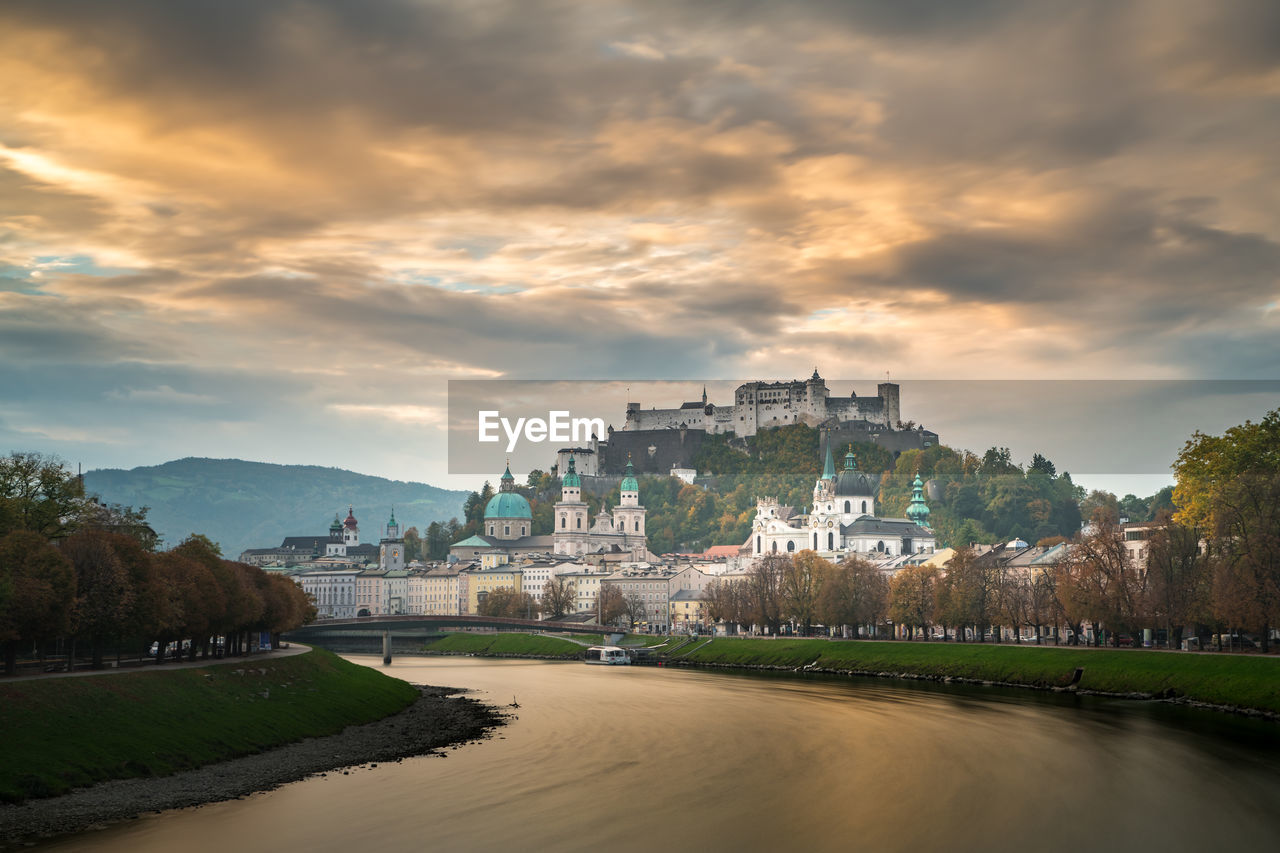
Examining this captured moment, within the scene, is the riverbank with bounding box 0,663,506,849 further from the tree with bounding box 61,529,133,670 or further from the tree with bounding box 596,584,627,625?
the tree with bounding box 596,584,627,625

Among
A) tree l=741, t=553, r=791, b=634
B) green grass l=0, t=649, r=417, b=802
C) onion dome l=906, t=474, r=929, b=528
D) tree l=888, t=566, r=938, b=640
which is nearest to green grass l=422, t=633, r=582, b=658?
tree l=741, t=553, r=791, b=634

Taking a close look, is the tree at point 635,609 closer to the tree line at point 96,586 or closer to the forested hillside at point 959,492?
the forested hillside at point 959,492

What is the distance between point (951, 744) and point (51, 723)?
28.4 meters

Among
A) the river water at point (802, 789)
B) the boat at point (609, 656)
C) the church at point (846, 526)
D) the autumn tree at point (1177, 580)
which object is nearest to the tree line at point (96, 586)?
the river water at point (802, 789)

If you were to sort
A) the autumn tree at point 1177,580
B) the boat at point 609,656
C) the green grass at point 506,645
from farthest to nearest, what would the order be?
the green grass at point 506,645, the boat at point 609,656, the autumn tree at point 1177,580

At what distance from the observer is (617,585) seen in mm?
162250

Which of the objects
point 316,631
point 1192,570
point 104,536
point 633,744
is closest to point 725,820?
point 633,744

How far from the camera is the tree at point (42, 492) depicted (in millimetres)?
57406

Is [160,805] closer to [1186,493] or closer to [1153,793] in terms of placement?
[1153,793]

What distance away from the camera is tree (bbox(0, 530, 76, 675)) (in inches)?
1688

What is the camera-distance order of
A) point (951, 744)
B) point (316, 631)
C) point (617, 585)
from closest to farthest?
1. point (951, 744)
2. point (316, 631)
3. point (617, 585)

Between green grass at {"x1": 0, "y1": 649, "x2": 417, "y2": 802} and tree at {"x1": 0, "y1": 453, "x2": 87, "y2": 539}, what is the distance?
34.7 feet

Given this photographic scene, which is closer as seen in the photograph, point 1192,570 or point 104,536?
point 104,536

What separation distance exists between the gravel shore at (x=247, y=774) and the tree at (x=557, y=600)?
89.4 meters
